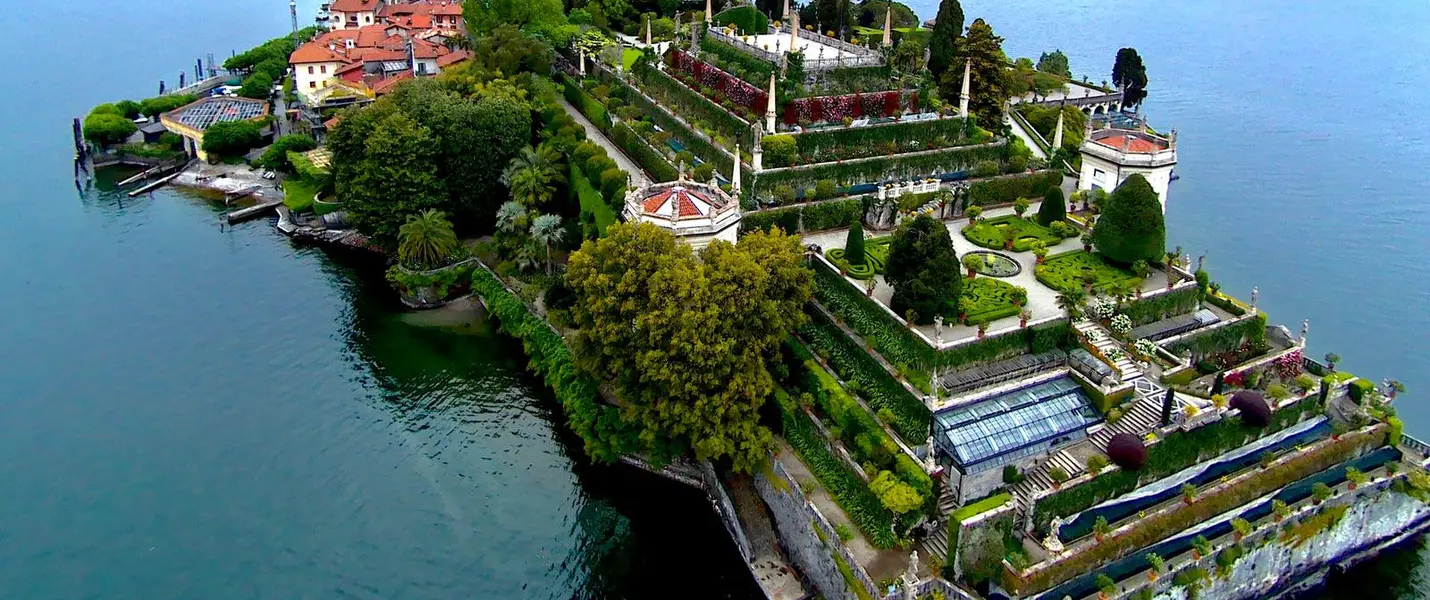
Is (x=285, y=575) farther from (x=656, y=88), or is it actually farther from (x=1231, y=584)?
(x=656, y=88)

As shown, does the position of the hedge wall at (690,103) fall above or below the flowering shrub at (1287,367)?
above

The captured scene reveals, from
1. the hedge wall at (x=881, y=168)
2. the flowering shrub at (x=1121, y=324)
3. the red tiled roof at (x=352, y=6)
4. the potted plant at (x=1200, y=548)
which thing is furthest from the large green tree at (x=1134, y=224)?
the red tiled roof at (x=352, y=6)

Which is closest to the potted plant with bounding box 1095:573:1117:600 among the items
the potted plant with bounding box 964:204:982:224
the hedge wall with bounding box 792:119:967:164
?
the potted plant with bounding box 964:204:982:224

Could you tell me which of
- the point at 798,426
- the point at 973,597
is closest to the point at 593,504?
the point at 798,426

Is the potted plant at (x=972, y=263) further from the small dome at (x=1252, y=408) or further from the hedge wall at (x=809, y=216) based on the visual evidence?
the small dome at (x=1252, y=408)

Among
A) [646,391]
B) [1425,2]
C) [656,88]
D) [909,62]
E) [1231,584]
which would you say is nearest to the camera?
[1231,584]

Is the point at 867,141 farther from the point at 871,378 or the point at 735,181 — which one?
the point at 871,378

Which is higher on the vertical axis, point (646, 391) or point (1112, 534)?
point (646, 391)
